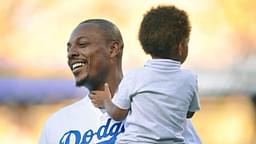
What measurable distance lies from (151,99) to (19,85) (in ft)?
6.19

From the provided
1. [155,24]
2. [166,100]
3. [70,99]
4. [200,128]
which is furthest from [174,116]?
[200,128]

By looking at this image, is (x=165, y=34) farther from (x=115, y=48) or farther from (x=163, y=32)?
(x=115, y=48)

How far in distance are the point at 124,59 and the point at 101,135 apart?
5.38 ft

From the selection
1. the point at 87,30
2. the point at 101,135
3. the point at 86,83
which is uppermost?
the point at 87,30

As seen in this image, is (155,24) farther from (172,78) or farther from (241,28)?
(241,28)

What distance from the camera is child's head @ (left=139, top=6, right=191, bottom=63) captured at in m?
1.64

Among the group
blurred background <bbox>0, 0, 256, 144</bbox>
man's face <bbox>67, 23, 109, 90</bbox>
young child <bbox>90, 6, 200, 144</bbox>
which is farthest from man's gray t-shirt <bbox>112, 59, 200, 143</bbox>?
blurred background <bbox>0, 0, 256, 144</bbox>

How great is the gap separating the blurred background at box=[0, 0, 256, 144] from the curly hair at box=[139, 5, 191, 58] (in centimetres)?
159

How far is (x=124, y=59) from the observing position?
334cm

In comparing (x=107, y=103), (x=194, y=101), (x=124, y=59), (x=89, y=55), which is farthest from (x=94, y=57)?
(x=124, y=59)

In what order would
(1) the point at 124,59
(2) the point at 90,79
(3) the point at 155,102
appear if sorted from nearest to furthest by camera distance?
1. (3) the point at 155,102
2. (2) the point at 90,79
3. (1) the point at 124,59

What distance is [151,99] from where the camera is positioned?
1.63 metres

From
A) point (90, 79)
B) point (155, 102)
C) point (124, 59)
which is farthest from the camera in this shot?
point (124, 59)

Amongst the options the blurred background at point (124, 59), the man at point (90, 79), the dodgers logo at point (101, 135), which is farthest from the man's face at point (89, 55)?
the blurred background at point (124, 59)
